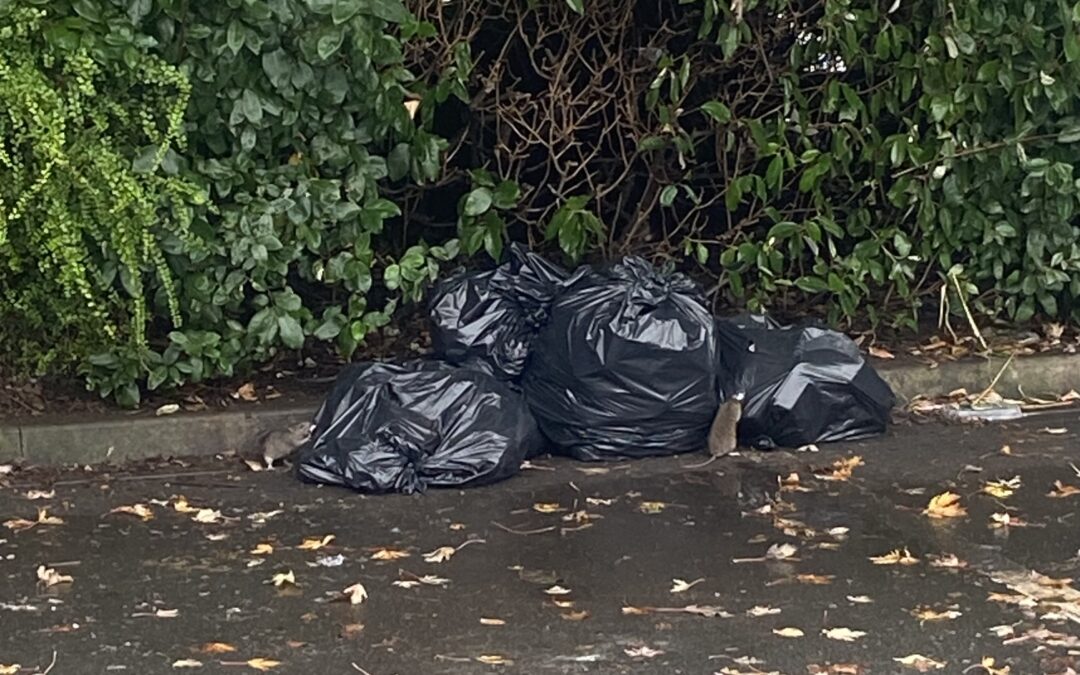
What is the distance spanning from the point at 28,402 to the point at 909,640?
11.3 ft

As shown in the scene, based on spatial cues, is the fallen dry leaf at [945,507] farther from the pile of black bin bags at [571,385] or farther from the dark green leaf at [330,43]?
the dark green leaf at [330,43]

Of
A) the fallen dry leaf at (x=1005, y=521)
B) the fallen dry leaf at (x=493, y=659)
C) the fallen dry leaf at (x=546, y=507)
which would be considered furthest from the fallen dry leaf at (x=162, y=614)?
the fallen dry leaf at (x=1005, y=521)

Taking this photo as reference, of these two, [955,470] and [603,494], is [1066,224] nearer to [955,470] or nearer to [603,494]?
[955,470]

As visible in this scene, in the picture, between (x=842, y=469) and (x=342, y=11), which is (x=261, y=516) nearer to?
(x=342, y=11)

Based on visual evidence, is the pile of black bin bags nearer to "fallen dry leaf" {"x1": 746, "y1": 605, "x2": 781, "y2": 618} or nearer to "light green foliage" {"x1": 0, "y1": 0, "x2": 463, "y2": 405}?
"light green foliage" {"x1": 0, "y1": 0, "x2": 463, "y2": 405}

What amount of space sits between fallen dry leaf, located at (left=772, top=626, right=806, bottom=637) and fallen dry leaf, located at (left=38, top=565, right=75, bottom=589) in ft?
6.56

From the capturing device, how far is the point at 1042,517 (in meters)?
4.87

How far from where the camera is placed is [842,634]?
393 centimetres

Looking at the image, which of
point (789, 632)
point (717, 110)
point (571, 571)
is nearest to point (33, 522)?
point (571, 571)

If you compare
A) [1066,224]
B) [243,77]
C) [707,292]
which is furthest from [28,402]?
[1066,224]

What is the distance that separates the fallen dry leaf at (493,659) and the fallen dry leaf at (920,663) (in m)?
0.95

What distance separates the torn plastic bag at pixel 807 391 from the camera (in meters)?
5.68

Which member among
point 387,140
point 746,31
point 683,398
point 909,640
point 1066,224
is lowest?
point 909,640

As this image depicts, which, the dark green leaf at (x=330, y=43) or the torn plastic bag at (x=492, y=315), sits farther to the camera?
the torn plastic bag at (x=492, y=315)
